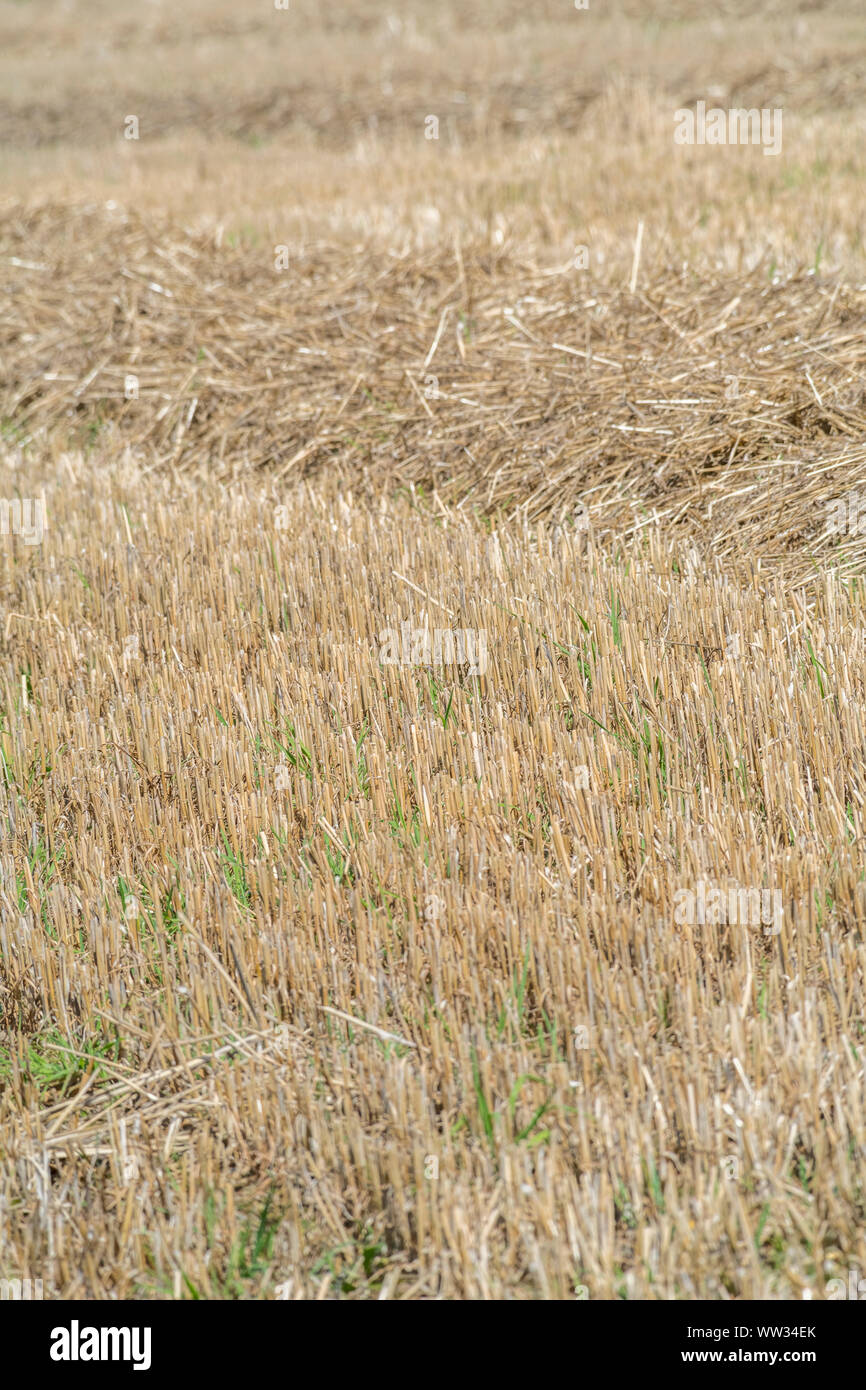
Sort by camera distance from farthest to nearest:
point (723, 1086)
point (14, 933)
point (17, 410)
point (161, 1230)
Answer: point (17, 410) < point (14, 933) < point (723, 1086) < point (161, 1230)

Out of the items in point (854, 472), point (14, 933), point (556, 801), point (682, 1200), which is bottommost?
point (682, 1200)

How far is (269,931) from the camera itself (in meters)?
3.03

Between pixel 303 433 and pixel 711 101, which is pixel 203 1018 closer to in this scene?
pixel 303 433

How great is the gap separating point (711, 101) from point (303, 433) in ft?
38.1

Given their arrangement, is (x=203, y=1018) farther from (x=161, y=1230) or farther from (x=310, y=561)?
(x=310, y=561)

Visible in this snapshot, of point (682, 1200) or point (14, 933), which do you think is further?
point (14, 933)

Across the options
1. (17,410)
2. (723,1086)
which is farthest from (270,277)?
(723,1086)

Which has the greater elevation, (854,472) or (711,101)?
(711,101)

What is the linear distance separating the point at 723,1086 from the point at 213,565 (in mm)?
3662

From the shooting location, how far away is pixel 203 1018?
2906mm

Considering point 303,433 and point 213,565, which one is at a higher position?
point 303,433
